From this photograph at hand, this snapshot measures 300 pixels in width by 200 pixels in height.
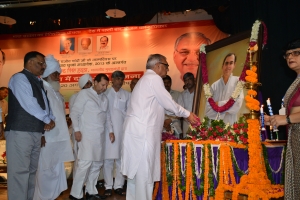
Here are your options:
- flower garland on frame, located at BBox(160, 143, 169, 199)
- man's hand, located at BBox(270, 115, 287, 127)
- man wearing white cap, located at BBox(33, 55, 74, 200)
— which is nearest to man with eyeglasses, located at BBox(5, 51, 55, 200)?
man wearing white cap, located at BBox(33, 55, 74, 200)

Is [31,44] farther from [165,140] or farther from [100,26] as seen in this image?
[165,140]

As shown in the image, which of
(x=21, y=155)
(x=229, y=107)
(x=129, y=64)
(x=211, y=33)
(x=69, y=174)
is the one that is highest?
(x=211, y=33)

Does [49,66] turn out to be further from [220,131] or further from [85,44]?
[85,44]

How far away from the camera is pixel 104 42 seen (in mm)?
8125

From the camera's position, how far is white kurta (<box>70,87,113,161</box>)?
4.76 meters

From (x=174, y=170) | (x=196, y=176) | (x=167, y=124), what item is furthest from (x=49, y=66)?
(x=196, y=176)

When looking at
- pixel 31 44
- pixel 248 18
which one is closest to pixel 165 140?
pixel 248 18

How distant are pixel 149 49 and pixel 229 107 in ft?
13.3

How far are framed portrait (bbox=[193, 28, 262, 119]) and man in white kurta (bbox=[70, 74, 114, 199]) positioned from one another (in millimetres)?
1497

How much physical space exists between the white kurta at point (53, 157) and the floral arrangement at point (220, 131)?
165cm

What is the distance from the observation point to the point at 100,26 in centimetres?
820

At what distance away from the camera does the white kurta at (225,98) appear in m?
4.06

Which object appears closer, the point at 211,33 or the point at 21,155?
the point at 21,155

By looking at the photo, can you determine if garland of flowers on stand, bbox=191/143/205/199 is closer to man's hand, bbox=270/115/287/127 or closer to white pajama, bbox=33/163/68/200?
man's hand, bbox=270/115/287/127
